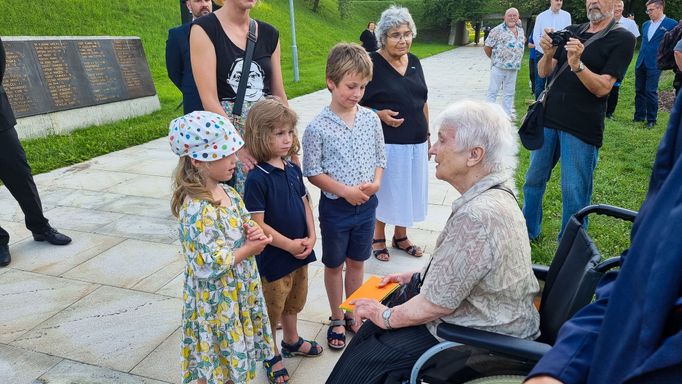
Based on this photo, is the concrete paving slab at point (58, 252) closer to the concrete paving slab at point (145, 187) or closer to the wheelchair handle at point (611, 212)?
the concrete paving slab at point (145, 187)

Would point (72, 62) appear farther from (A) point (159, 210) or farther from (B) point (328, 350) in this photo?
(B) point (328, 350)

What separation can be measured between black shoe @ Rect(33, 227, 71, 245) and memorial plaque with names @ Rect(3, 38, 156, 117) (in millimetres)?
3934

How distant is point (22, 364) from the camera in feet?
8.82

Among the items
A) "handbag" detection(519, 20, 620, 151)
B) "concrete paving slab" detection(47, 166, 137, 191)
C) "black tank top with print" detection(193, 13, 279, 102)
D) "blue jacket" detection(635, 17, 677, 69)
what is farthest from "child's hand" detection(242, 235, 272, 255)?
"blue jacket" detection(635, 17, 677, 69)

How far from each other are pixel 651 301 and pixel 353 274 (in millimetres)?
2259

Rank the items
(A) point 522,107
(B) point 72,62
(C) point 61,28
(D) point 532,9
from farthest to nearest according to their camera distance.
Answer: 1. (D) point 532,9
2. (C) point 61,28
3. (A) point 522,107
4. (B) point 72,62

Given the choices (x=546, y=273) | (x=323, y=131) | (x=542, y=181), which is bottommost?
(x=542, y=181)

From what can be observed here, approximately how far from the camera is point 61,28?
14.9 metres

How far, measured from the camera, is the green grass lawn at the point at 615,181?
4047 millimetres

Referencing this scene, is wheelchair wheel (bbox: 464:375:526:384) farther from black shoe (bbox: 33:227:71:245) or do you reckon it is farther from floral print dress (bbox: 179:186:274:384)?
black shoe (bbox: 33:227:71:245)

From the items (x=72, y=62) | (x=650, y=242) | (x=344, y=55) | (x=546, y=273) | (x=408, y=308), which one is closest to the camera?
(x=650, y=242)

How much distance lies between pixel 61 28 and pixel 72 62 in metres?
8.27

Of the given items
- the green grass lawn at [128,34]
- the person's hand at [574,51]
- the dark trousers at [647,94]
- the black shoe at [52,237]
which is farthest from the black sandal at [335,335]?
the dark trousers at [647,94]

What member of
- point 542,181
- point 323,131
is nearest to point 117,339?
point 323,131
